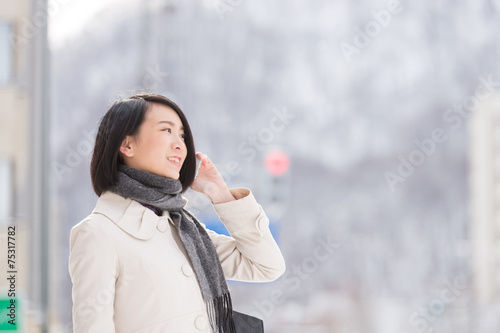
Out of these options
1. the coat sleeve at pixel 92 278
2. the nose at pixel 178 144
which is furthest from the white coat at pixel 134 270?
the nose at pixel 178 144

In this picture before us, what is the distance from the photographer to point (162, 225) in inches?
37.6

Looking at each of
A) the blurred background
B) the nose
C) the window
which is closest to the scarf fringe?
the nose

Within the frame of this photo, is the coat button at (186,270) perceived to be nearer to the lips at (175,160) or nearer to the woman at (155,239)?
the woman at (155,239)

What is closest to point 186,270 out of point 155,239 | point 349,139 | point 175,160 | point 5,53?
point 155,239

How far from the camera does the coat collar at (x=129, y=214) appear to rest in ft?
2.98

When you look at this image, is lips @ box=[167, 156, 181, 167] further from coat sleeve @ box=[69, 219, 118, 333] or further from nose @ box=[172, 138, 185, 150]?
coat sleeve @ box=[69, 219, 118, 333]

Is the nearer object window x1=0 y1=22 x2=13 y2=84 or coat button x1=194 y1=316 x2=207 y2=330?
coat button x1=194 y1=316 x2=207 y2=330

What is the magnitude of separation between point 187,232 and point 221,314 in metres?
0.14

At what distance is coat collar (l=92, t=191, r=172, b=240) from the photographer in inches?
35.8

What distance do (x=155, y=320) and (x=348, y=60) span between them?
476 cm

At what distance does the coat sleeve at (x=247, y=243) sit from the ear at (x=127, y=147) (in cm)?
16

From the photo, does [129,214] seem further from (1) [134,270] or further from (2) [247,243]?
(2) [247,243]

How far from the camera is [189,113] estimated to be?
4.74m

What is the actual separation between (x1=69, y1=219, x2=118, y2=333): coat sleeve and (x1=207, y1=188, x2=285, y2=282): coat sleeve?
208mm
